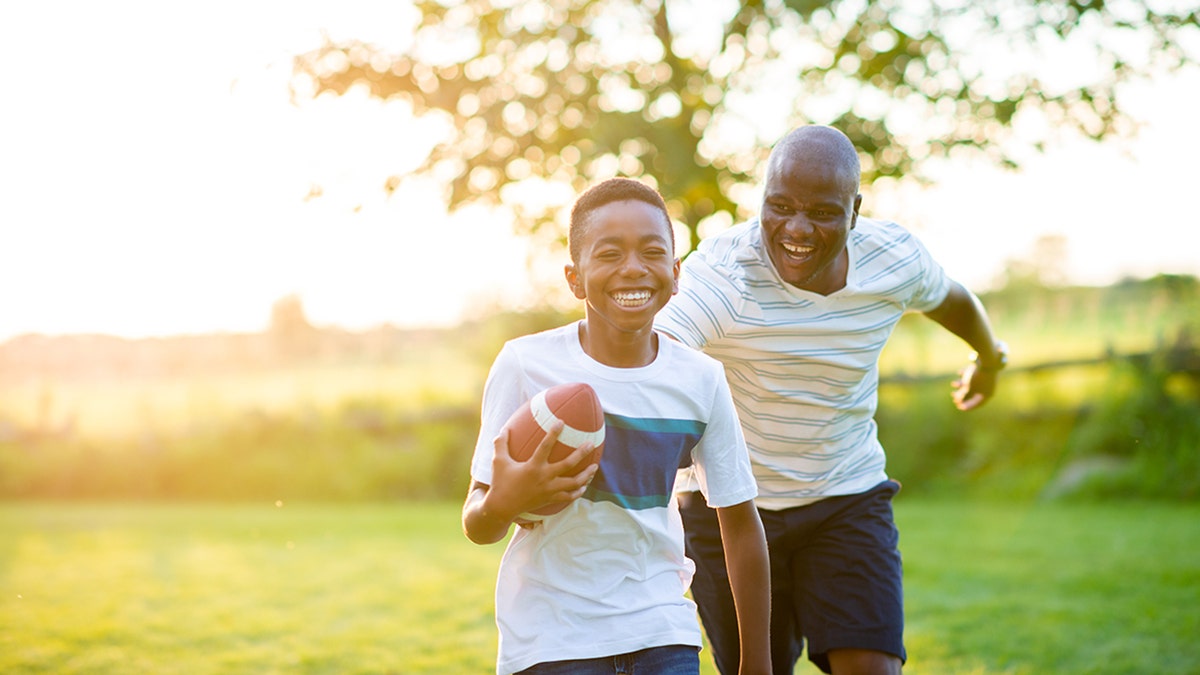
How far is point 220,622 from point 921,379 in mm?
7708

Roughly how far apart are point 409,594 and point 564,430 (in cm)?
553

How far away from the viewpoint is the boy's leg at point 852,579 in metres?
3.27

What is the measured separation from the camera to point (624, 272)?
2.51m

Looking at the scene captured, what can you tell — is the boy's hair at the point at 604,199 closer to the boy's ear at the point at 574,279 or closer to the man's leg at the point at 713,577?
the boy's ear at the point at 574,279

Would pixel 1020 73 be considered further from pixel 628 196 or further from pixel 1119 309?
Result: pixel 1119 309

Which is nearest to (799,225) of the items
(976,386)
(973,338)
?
(973,338)

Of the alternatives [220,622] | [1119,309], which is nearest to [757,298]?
[220,622]

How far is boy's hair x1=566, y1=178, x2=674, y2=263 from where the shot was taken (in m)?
2.58

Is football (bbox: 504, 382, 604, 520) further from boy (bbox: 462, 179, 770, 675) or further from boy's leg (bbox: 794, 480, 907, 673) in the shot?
boy's leg (bbox: 794, 480, 907, 673)

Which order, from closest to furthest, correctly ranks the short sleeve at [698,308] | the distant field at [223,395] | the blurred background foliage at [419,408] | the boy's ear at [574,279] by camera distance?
1. the boy's ear at [574,279]
2. the short sleeve at [698,308]
3. the blurred background foliage at [419,408]
4. the distant field at [223,395]

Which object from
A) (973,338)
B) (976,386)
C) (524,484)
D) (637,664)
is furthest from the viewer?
(976,386)

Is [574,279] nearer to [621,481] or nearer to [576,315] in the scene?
[621,481]

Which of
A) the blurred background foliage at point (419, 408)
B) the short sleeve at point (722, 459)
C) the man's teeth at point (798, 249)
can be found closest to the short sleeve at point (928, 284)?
the man's teeth at point (798, 249)

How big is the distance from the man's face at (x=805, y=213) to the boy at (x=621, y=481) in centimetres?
53
